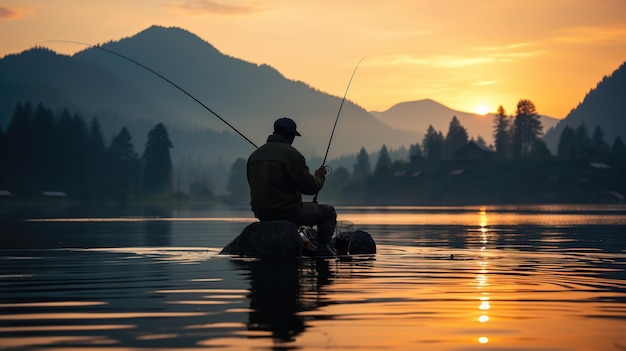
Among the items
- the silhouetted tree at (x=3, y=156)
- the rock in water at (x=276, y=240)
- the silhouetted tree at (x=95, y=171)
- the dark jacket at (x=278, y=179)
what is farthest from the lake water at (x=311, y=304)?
the silhouetted tree at (x=95, y=171)

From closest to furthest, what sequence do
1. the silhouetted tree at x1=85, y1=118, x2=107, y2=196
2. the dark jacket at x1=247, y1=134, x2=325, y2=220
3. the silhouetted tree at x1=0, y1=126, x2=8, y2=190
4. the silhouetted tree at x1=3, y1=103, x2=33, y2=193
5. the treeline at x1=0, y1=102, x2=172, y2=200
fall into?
the dark jacket at x1=247, y1=134, x2=325, y2=220
the silhouetted tree at x1=0, y1=126, x2=8, y2=190
the silhouetted tree at x1=3, y1=103, x2=33, y2=193
the treeline at x1=0, y1=102, x2=172, y2=200
the silhouetted tree at x1=85, y1=118, x2=107, y2=196

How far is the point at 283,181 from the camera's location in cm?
2039

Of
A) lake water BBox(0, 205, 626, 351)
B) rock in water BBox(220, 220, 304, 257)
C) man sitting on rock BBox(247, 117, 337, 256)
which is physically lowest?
lake water BBox(0, 205, 626, 351)

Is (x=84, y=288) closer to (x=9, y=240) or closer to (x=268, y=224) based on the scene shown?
(x=268, y=224)

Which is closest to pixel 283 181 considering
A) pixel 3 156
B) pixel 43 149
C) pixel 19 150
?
pixel 19 150

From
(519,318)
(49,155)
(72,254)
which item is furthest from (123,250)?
(49,155)

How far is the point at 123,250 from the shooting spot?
25.7 m

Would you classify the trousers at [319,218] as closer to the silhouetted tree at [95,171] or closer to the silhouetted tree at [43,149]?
the silhouetted tree at [43,149]

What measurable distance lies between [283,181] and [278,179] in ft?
0.41

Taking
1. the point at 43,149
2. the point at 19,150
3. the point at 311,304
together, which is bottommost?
the point at 311,304

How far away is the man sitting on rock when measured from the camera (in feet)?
66.3

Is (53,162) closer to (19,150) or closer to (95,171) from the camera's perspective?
(19,150)

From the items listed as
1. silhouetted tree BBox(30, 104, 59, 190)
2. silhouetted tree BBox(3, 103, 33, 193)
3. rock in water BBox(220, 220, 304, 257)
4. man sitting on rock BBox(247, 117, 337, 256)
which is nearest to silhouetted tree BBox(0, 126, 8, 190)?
silhouetted tree BBox(3, 103, 33, 193)

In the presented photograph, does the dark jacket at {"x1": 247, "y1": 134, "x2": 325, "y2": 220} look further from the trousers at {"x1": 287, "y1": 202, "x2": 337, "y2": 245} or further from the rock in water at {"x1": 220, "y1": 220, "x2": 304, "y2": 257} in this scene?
the rock in water at {"x1": 220, "y1": 220, "x2": 304, "y2": 257}
